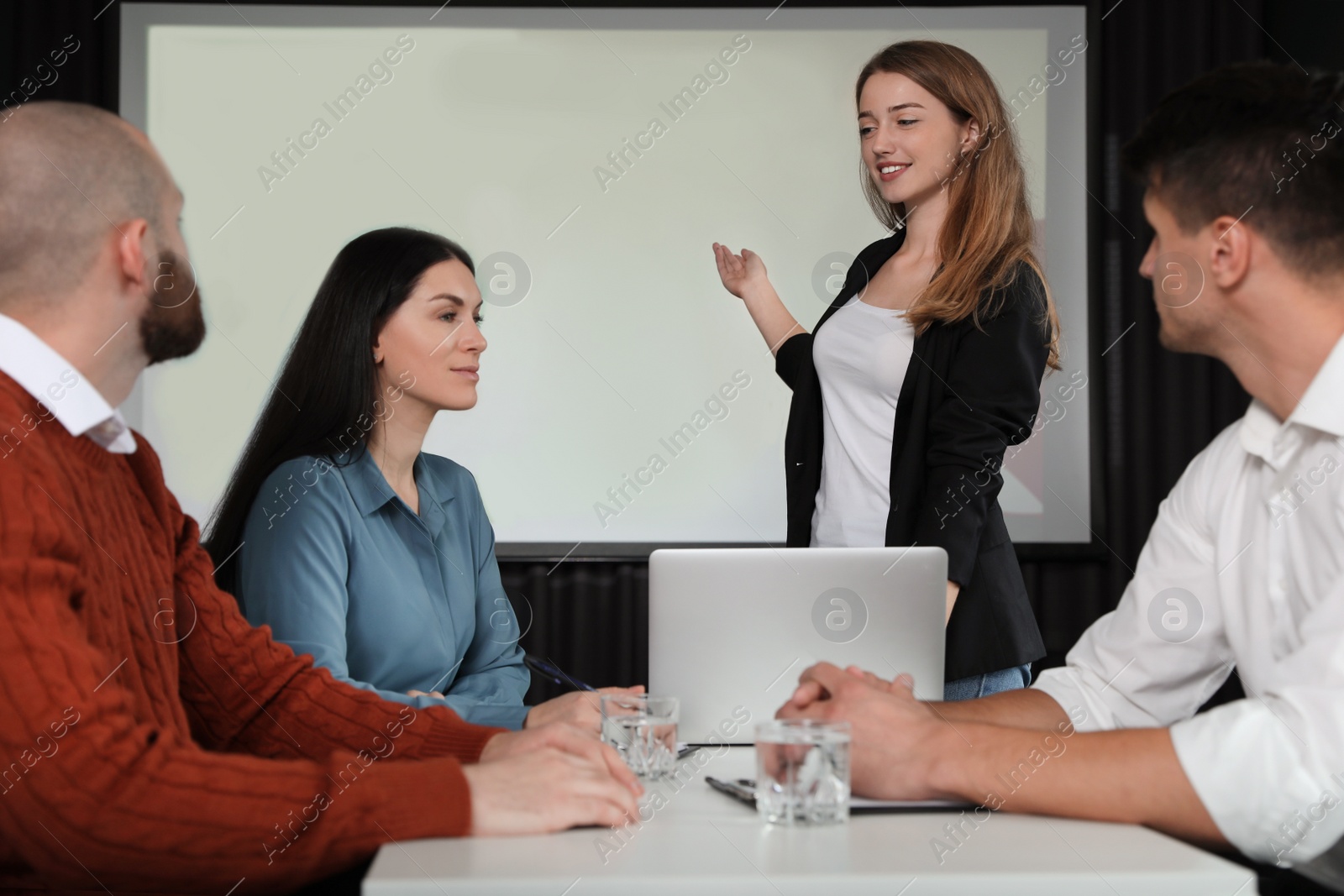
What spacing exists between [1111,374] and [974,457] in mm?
1895

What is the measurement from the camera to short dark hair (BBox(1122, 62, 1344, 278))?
1171 millimetres

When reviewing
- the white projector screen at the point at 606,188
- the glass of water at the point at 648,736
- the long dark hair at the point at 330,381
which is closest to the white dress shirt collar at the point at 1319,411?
the glass of water at the point at 648,736

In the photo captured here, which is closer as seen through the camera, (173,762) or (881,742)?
(173,762)

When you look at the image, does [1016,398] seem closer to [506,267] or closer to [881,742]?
[881,742]

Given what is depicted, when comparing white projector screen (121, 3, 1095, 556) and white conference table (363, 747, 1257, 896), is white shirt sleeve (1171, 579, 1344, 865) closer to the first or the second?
white conference table (363, 747, 1257, 896)

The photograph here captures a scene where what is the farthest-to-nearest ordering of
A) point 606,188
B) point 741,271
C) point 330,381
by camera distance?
point 606,188, point 741,271, point 330,381

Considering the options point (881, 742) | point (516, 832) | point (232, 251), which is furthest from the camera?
point (232, 251)

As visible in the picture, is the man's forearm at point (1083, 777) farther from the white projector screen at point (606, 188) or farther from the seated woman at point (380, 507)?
the white projector screen at point (606, 188)

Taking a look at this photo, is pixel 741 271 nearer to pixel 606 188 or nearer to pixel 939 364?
pixel 939 364

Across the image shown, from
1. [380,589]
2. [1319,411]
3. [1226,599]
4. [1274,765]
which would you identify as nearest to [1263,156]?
[1319,411]

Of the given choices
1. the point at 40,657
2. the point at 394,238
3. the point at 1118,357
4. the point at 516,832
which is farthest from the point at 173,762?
the point at 1118,357

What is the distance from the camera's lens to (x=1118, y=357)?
11.4 feet

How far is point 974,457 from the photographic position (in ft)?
5.83

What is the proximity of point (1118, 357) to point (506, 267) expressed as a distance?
1800 mm
